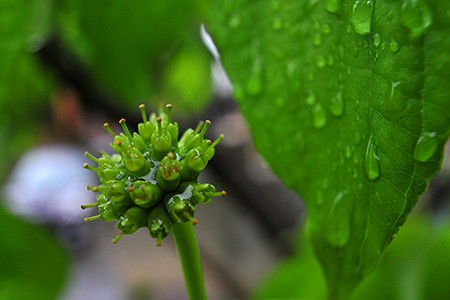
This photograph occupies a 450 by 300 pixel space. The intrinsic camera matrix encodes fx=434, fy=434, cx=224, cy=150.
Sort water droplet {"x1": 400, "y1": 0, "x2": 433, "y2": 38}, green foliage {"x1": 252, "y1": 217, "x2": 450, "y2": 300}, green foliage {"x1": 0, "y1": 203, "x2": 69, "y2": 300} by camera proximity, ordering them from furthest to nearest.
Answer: green foliage {"x1": 0, "y1": 203, "x2": 69, "y2": 300}, green foliage {"x1": 252, "y1": 217, "x2": 450, "y2": 300}, water droplet {"x1": 400, "y1": 0, "x2": 433, "y2": 38}

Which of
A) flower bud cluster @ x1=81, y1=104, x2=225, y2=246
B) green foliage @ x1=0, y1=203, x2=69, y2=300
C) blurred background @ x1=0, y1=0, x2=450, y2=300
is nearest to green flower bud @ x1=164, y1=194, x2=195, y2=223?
flower bud cluster @ x1=81, y1=104, x2=225, y2=246

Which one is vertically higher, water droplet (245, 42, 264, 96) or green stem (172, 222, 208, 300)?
water droplet (245, 42, 264, 96)

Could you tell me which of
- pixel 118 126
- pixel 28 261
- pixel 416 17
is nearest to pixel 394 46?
pixel 416 17

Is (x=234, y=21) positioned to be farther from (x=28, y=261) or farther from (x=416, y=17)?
(x=28, y=261)

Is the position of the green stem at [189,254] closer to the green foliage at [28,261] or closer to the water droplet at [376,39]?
the water droplet at [376,39]

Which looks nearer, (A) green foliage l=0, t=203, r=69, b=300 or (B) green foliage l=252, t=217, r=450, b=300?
(B) green foliage l=252, t=217, r=450, b=300

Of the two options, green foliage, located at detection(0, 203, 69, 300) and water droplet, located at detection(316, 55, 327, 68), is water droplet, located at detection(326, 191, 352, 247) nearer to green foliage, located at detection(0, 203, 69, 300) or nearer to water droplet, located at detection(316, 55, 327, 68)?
water droplet, located at detection(316, 55, 327, 68)

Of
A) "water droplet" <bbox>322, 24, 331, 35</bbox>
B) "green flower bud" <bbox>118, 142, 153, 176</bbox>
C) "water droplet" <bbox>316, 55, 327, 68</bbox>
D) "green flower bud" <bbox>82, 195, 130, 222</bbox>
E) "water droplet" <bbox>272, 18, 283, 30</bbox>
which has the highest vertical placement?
"water droplet" <bbox>272, 18, 283, 30</bbox>
